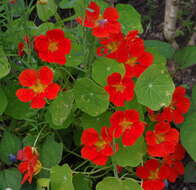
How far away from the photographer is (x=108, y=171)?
188 cm

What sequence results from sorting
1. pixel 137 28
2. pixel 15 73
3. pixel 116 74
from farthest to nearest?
pixel 137 28, pixel 15 73, pixel 116 74

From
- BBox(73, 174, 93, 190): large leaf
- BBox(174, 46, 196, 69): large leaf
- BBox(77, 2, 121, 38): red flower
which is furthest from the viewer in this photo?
BBox(174, 46, 196, 69): large leaf

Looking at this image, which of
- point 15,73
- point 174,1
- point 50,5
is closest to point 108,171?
point 15,73

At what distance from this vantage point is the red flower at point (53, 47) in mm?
1540

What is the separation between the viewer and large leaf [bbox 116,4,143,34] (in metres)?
1.96

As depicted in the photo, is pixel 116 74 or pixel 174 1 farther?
pixel 174 1

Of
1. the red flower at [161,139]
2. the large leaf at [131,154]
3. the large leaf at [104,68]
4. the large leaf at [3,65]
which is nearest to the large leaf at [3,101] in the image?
the large leaf at [3,65]

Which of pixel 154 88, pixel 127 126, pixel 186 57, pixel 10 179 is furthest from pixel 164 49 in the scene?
pixel 10 179

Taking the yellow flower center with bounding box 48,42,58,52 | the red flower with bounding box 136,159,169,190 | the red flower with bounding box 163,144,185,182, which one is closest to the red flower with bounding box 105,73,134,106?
the yellow flower center with bounding box 48,42,58,52

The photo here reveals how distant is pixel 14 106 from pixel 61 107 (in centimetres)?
30

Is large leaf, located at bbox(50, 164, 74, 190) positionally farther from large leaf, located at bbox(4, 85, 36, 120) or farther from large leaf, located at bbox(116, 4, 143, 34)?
large leaf, located at bbox(116, 4, 143, 34)

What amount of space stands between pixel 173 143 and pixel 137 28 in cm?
60

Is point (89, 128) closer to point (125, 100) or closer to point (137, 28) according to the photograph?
point (125, 100)

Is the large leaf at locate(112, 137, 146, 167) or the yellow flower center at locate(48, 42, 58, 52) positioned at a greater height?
the yellow flower center at locate(48, 42, 58, 52)
